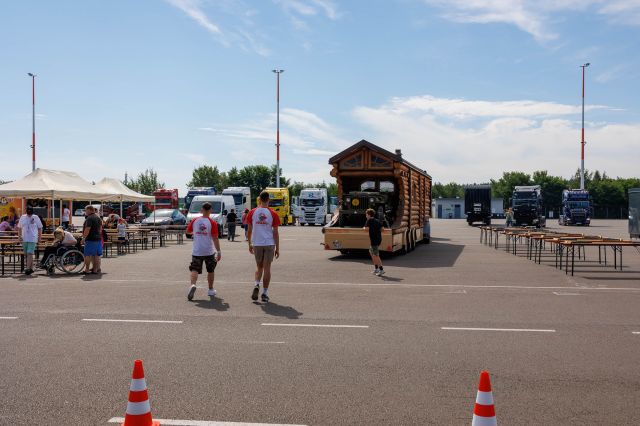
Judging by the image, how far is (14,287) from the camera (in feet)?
41.3

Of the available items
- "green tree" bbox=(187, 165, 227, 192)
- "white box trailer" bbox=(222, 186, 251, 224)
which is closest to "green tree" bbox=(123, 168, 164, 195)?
"green tree" bbox=(187, 165, 227, 192)

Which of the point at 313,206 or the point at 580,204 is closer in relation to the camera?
the point at 313,206

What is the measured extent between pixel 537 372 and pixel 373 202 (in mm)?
14723

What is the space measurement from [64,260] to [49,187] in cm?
619

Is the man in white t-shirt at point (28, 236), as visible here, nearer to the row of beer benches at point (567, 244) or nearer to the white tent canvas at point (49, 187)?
the white tent canvas at point (49, 187)

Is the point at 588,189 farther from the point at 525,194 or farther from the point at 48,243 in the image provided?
the point at 48,243

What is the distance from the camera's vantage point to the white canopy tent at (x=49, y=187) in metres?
20.2

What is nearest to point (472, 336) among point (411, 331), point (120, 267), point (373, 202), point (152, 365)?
point (411, 331)

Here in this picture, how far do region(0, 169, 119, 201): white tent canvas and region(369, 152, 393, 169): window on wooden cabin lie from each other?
412 inches

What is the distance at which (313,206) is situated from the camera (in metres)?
48.9

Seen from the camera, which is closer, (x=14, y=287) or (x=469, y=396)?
(x=469, y=396)

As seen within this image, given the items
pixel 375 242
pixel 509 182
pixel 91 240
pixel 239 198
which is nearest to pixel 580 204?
pixel 239 198

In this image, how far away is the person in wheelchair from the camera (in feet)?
50.5

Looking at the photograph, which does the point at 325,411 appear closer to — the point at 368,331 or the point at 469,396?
the point at 469,396
